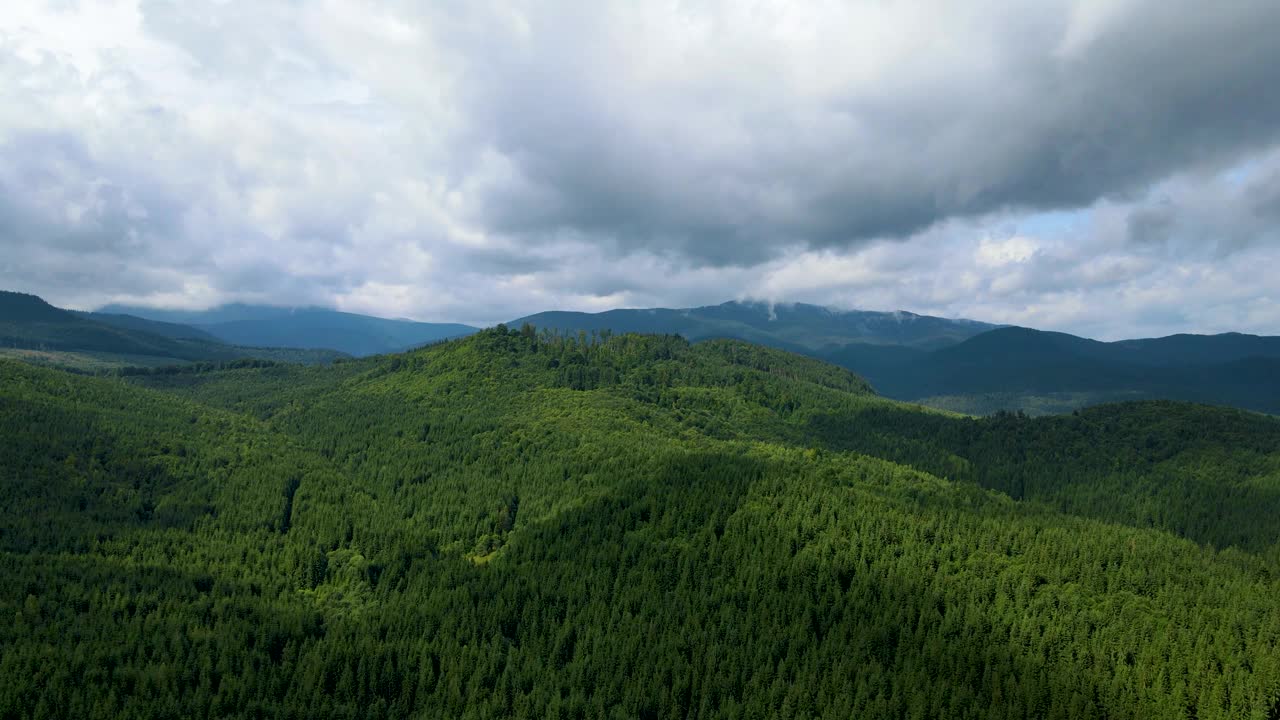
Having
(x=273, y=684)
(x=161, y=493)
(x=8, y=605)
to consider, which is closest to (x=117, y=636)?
(x=8, y=605)

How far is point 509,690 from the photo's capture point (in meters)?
112

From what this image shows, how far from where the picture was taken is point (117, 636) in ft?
352

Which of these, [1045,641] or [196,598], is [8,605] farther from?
[1045,641]

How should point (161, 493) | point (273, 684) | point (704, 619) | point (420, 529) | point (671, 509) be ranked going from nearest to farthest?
point (273, 684)
point (704, 619)
point (671, 509)
point (420, 529)
point (161, 493)

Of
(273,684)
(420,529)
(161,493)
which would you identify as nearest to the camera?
(273,684)

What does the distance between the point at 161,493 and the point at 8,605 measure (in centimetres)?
9650

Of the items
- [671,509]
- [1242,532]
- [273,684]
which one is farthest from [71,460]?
[1242,532]

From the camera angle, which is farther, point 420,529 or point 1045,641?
point 420,529

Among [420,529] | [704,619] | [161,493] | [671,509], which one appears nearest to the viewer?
[704,619]

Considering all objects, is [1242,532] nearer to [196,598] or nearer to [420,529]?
[420,529]

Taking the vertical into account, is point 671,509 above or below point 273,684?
above

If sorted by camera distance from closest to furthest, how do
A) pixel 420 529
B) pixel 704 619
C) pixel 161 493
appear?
pixel 704 619 → pixel 420 529 → pixel 161 493

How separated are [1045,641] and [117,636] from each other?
17025 cm

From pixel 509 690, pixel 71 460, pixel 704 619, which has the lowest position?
pixel 509 690
